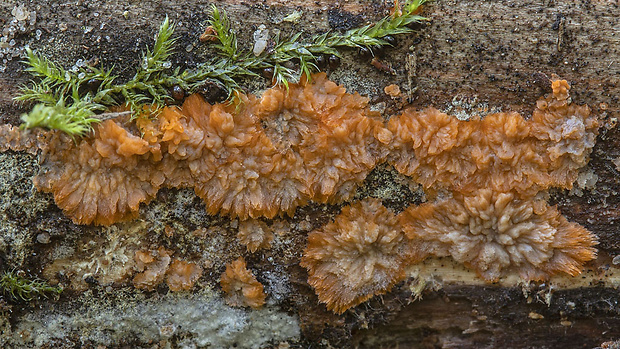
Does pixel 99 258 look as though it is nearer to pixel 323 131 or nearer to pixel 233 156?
pixel 233 156

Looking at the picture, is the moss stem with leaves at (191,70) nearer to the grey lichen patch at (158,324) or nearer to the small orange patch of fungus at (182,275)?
the small orange patch of fungus at (182,275)

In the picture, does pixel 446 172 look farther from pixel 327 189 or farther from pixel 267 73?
pixel 267 73

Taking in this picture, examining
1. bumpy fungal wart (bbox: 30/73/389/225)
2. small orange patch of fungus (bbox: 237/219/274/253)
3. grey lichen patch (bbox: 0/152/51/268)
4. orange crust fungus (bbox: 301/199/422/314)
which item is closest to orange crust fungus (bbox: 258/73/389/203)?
bumpy fungal wart (bbox: 30/73/389/225)

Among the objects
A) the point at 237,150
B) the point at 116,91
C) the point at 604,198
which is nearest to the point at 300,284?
the point at 237,150

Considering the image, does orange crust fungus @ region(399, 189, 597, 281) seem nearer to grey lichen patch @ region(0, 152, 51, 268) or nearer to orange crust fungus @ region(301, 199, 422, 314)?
orange crust fungus @ region(301, 199, 422, 314)

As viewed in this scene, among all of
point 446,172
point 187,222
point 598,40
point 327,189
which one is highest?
point 598,40

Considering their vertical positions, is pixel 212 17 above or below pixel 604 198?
above

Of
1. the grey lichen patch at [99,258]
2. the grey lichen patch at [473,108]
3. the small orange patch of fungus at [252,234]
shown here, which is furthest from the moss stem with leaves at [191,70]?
the small orange patch of fungus at [252,234]
